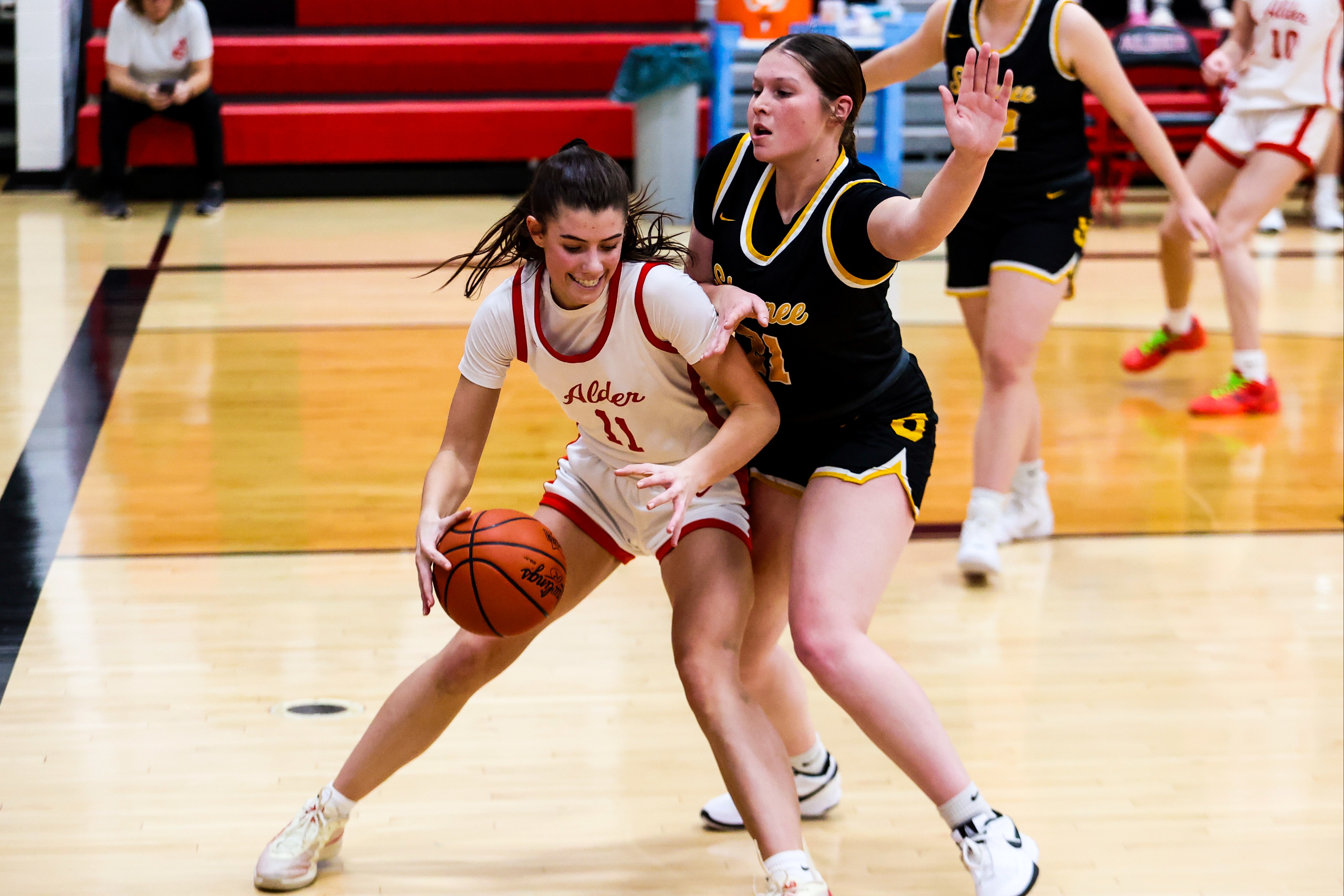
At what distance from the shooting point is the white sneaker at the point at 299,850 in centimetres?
261

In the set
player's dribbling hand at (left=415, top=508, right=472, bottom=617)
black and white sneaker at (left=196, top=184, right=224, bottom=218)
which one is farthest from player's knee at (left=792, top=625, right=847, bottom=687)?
black and white sneaker at (left=196, top=184, right=224, bottom=218)

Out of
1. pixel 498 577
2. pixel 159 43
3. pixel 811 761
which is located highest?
pixel 159 43

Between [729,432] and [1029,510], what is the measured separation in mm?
2169

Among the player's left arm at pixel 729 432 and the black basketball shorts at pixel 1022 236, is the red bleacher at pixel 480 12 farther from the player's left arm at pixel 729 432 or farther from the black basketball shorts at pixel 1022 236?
the player's left arm at pixel 729 432

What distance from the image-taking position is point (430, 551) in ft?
7.89

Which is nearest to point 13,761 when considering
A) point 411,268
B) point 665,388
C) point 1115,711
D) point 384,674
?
point 384,674

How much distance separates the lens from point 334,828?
265 centimetres

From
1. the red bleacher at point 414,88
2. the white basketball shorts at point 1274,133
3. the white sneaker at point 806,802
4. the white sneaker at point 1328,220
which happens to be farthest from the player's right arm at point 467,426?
the white sneaker at point 1328,220

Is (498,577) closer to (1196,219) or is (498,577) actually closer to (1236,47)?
(1196,219)

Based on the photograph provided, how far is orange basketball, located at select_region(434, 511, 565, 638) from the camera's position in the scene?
7.80ft

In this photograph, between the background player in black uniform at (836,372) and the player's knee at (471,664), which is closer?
the background player in black uniform at (836,372)

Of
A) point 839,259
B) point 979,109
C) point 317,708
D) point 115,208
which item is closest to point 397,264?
point 115,208

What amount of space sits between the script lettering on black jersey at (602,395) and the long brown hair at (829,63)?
0.58 metres

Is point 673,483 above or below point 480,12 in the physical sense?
below
